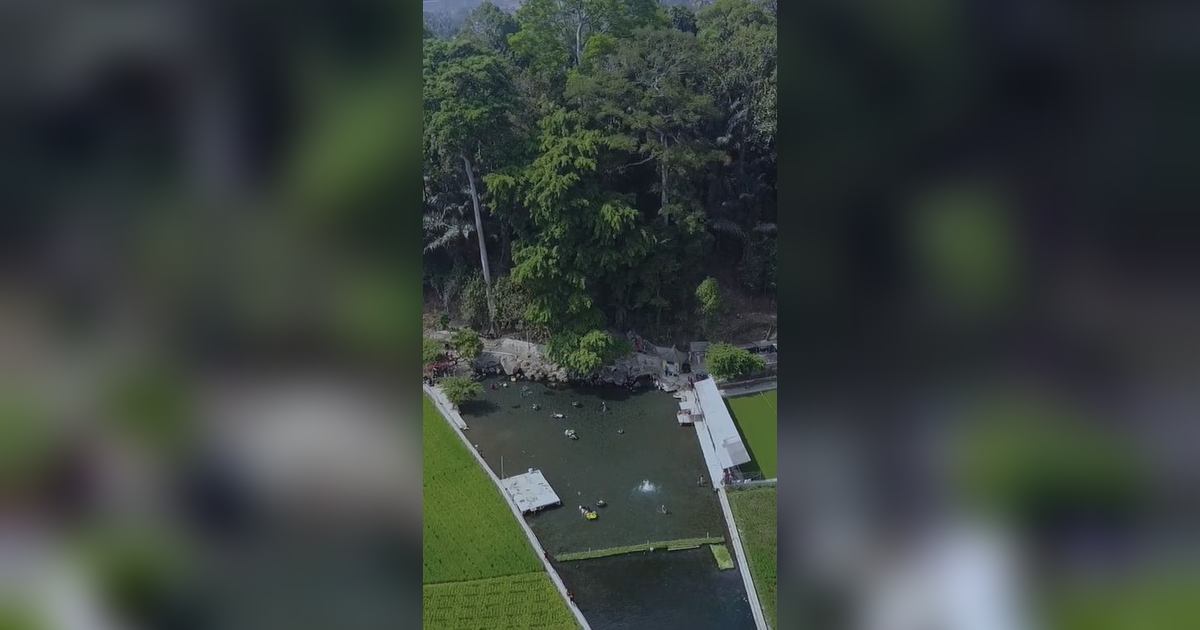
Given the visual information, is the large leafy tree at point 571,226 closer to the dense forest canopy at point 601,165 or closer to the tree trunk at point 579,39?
the dense forest canopy at point 601,165

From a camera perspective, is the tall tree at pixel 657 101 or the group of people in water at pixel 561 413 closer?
the tall tree at pixel 657 101

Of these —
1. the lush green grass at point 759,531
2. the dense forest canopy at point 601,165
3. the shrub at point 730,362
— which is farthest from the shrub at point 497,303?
the lush green grass at point 759,531

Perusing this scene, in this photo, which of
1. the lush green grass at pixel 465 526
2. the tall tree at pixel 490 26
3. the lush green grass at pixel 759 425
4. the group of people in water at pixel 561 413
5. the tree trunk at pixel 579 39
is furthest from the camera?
the group of people in water at pixel 561 413

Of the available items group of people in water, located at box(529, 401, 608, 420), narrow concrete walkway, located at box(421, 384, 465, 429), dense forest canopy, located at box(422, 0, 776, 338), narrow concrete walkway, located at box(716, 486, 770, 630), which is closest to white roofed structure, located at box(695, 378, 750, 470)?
narrow concrete walkway, located at box(716, 486, 770, 630)

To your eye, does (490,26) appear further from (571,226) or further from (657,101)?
(571,226)

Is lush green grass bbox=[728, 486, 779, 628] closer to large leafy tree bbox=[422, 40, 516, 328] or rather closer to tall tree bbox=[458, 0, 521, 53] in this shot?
large leafy tree bbox=[422, 40, 516, 328]
